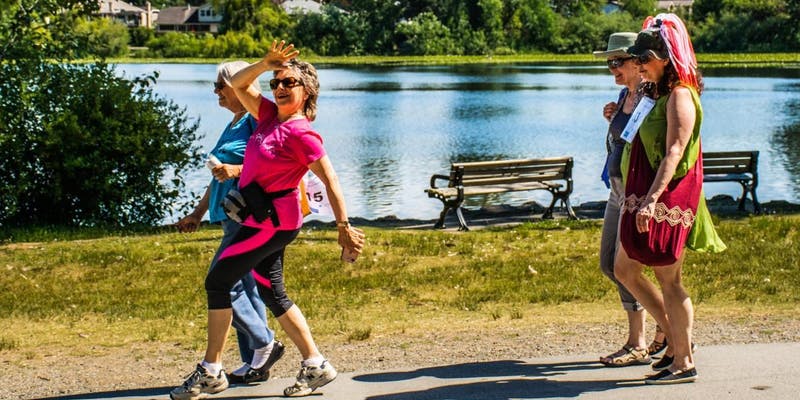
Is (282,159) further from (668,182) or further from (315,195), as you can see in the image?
(668,182)

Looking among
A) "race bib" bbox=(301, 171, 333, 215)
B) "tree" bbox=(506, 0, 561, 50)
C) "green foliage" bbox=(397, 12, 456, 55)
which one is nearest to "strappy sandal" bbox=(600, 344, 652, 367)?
"race bib" bbox=(301, 171, 333, 215)

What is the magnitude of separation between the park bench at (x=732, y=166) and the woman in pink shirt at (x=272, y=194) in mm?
11470

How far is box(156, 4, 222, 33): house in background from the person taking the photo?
183 m

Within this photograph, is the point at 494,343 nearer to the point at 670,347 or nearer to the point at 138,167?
the point at 670,347

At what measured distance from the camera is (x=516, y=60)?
4363 inches

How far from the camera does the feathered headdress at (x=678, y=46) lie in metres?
6.07

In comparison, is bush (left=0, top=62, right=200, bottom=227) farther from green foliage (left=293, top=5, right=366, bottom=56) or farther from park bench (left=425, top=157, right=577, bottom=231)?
green foliage (left=293, top=5, right=366, bottom=56)

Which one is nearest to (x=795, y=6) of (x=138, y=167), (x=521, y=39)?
(x=521, y=39)

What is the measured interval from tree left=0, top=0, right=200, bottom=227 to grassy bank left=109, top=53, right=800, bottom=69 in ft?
241

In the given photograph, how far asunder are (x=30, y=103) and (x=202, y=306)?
8.23 m

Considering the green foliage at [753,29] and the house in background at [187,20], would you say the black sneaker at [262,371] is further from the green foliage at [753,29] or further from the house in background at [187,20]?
the house in background at [187,20]

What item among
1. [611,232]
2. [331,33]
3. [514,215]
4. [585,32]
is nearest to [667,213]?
[611,232]

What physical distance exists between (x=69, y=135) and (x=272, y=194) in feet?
35.5

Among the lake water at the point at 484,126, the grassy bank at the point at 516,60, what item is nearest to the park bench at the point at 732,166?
the lake water at the point at 484,126
